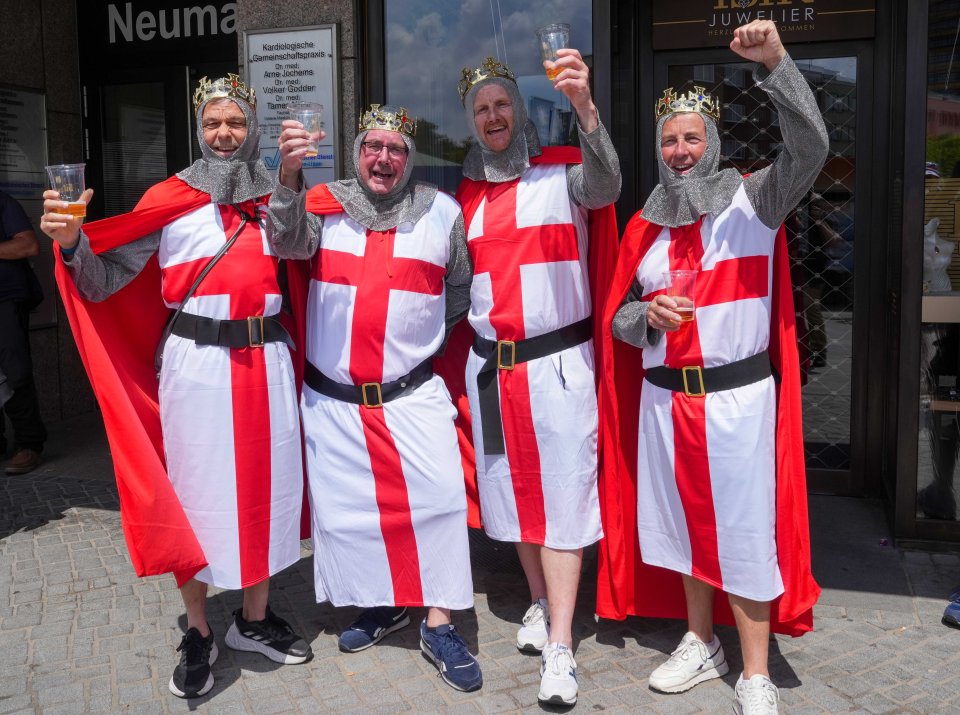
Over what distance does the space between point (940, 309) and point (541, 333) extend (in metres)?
1.98

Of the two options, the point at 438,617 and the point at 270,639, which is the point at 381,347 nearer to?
the point at 438,617

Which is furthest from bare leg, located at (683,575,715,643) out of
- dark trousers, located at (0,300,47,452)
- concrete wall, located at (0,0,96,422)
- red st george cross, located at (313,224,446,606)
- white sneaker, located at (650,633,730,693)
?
concrete wall, located at (0,0,96,422)

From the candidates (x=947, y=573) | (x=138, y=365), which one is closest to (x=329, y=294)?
(x=138, y=365)

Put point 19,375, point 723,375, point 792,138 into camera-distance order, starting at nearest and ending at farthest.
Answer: point 792,138
point 723,375
point 19,375

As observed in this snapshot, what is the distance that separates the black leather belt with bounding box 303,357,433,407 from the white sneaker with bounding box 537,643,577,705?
0.98m

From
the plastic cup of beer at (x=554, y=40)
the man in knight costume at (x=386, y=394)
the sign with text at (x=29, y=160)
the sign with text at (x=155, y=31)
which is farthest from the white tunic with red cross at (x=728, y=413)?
the sign with text at (x=29, y=160)

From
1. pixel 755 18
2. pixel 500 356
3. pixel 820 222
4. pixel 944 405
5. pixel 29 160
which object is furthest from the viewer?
pixel 29 160

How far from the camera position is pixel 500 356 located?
124 inches

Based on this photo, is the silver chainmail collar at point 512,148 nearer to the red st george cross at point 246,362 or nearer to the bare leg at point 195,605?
the red st george cross at point 246,362

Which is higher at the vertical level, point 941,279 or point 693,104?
point 693,104

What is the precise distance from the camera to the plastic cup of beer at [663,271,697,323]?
264cm

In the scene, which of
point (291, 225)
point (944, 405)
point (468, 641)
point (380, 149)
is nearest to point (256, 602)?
point (468, 641)

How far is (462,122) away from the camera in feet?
14.3

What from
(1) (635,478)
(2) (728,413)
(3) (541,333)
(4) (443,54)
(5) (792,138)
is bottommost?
(1) (635,478)
